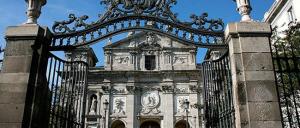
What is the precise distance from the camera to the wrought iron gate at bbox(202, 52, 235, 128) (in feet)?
23.4

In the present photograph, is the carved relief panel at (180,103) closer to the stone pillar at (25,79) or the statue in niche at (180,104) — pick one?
the statue in niche at (180,104)

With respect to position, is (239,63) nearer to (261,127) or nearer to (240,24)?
(240,24)

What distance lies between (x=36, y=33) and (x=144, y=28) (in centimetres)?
237

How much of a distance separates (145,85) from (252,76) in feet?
89.2

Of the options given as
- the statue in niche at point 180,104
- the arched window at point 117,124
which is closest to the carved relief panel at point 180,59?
the statue in niche at point 180,104

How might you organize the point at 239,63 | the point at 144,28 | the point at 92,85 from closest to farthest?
1. the point at 239,63
2. the point at 144,28
3. the point at 92,85

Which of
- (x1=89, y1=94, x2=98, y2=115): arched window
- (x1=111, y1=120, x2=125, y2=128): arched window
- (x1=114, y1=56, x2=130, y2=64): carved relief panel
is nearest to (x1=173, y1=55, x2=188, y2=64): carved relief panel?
(x1=114, y1=56, x2=130, y2=64): carved relief panel

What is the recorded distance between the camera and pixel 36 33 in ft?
22.6

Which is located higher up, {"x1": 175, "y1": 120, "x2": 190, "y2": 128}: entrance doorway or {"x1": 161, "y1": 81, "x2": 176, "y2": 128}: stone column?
{"x1": 161, "y1": 81, "x2": 176, "y2": 128}: stone column

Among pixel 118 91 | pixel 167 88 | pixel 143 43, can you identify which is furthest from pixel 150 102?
pixel 143 43

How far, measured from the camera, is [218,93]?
786 cm

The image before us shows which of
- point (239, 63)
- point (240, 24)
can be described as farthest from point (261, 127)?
point (240, 24)

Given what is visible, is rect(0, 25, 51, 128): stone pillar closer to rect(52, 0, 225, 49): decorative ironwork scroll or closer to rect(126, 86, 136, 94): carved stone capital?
rect(52, 0, 225, 49): decorative ironwork scroll

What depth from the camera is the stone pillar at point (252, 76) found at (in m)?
6.14
